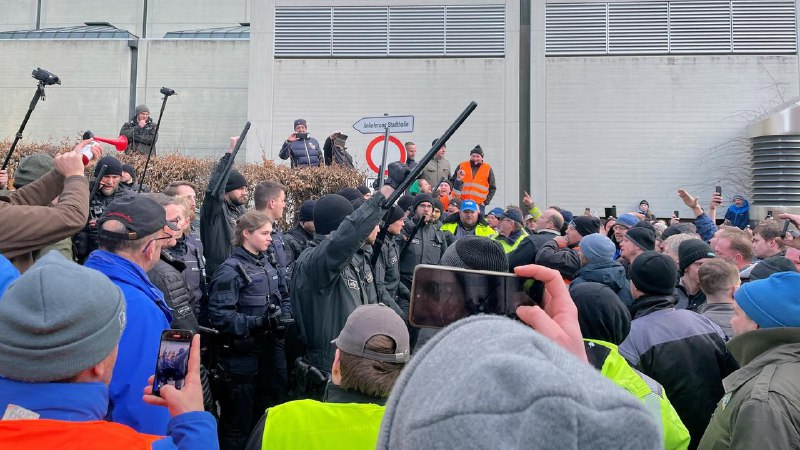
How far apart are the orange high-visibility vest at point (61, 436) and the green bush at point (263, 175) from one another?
354 inches

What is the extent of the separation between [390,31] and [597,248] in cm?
1557

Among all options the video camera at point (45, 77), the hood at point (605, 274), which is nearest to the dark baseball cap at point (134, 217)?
the video camera at point (45, 77)

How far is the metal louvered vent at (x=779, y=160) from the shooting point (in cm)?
1745

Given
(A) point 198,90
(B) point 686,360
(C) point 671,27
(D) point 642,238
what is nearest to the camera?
(B) point 686,360

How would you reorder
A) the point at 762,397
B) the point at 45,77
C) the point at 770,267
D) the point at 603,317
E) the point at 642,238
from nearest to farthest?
the point at 762,397, the point at 603,317, the point at 770,267, the point at 45,77, the point at 642,238

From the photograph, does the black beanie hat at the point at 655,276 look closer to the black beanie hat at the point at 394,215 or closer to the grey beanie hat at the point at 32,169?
the black beanie hat at the point at 394,215

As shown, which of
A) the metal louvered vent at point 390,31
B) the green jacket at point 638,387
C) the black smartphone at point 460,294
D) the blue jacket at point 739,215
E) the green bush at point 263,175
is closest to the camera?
the black smartphone at point 460,294

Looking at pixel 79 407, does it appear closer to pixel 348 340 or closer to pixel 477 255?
pixel 348 340

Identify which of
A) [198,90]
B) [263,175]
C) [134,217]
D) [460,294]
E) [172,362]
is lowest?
[172,362]

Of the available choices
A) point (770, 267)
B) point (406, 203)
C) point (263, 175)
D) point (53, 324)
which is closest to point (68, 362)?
point (53, 324)

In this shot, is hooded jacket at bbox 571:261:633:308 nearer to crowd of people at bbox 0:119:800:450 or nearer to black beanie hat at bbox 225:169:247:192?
crowd of people at bbox 0:119:800:450

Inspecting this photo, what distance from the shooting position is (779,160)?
1773 cm

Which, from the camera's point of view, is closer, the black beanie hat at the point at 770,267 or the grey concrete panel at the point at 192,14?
the black beanie hat at the point at 770,267

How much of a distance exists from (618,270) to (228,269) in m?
3.10
